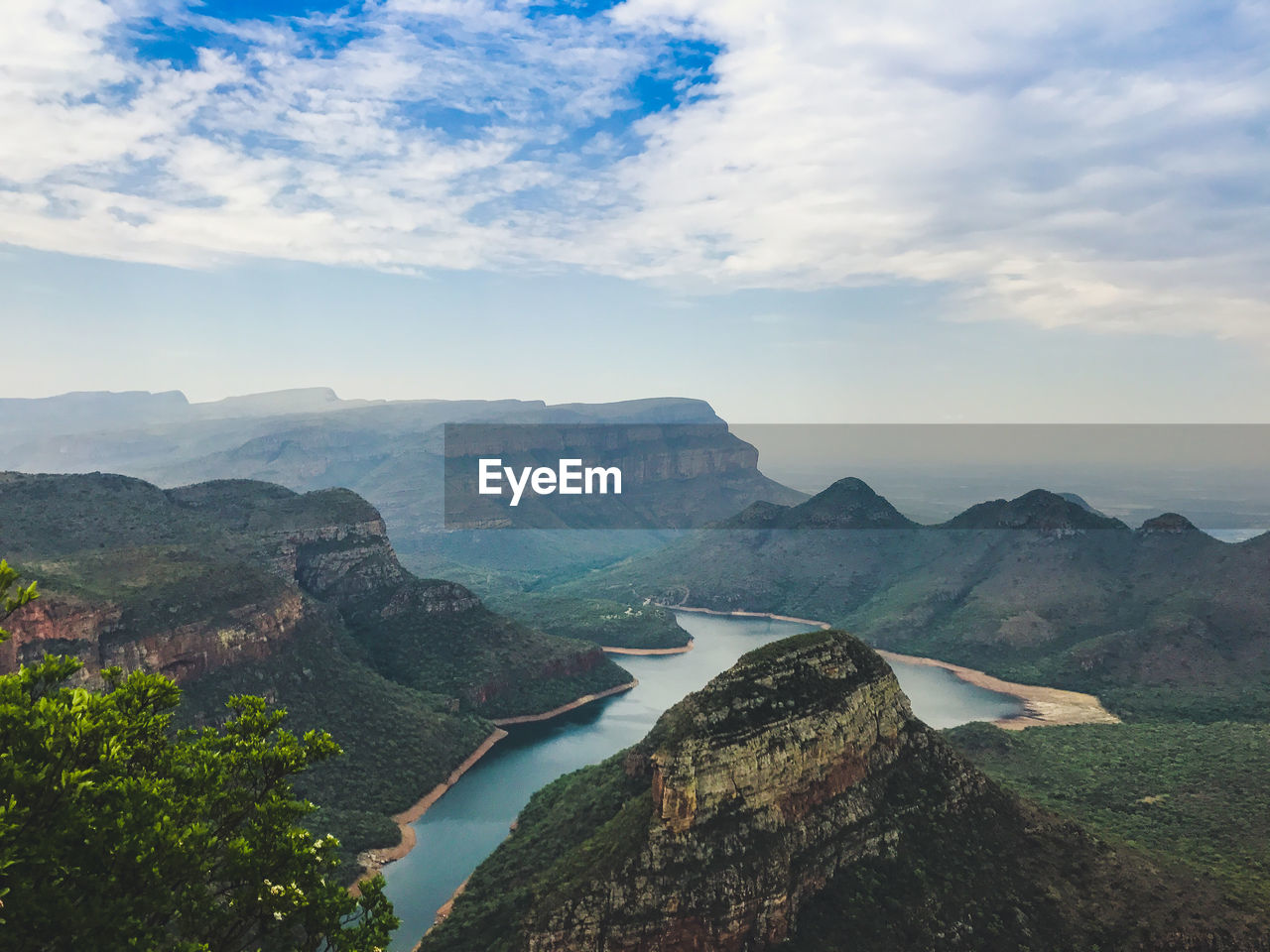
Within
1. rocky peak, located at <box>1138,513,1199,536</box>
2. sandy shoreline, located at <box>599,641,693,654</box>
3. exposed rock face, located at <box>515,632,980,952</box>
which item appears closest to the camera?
exposed rock face, located at <box>515,632,980,952</box>

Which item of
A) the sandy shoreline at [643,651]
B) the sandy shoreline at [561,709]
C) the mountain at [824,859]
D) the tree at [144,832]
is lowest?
the sandy shoreline at [643,651]

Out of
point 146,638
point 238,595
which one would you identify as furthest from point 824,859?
point 238,595

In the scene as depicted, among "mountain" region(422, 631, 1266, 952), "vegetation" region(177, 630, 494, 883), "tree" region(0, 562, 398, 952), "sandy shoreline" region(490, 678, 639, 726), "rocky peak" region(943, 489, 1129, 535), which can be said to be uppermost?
"tree" region(0, 562, 398, 952)

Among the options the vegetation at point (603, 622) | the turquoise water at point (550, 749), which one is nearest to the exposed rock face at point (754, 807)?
the turquoise water at point (550, 749)

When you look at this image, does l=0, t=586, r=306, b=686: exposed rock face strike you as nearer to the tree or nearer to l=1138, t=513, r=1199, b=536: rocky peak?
the tree

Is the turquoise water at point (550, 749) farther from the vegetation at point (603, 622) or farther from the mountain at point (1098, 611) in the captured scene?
the mountain at point (1098, 611)

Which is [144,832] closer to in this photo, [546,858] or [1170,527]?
[546,858]

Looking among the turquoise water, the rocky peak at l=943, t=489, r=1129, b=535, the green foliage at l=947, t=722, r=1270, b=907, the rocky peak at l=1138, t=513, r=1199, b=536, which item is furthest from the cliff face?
the rocky peak at l=1138, t=513, r=1199, b=536
